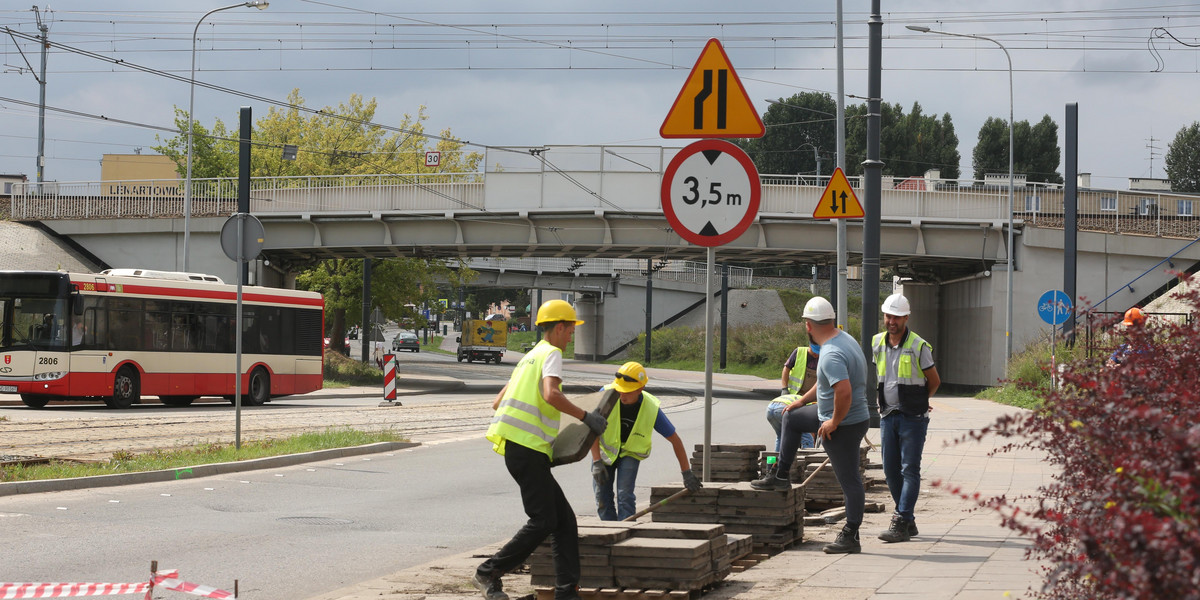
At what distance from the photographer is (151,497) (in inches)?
445

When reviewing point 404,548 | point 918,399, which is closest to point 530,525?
point 404,548

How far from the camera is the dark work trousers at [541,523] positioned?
20.3ft

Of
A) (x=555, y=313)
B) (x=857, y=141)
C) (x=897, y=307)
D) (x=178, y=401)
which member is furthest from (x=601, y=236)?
(x=857, y=141)

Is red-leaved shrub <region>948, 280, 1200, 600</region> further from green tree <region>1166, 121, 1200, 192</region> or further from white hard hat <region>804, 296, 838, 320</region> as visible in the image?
green tree <region>1166, 121, 1200, 192</region>

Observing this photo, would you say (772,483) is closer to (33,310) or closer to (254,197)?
(33,310)

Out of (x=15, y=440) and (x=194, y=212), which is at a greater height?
(x=194, y=212)

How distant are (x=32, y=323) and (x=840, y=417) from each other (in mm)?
19418

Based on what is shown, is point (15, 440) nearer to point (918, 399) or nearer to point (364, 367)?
point (918, 399)

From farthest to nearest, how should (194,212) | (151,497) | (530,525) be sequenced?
(194,212)
(151,497)
(530,525)

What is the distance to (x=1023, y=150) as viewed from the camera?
87.5 metres

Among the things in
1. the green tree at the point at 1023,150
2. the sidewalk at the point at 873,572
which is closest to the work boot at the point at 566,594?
the sidewalk at the point at 873,572

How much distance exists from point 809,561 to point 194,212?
37089 millimetres

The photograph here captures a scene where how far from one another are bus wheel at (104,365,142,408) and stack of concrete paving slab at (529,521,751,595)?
20.1 metres

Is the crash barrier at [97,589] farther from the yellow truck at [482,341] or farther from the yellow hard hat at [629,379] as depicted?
the yellow truck at [482,341]
